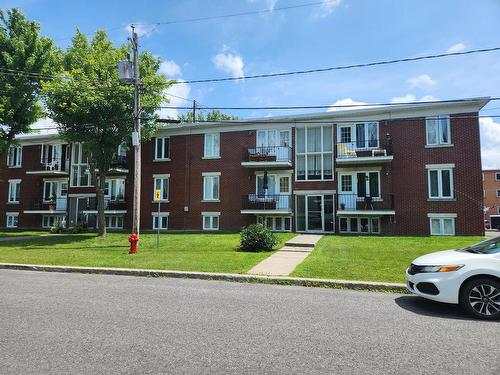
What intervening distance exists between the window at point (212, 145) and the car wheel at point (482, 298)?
2153 centimetres

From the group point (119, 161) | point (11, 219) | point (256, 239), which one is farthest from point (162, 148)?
point (11, 219)

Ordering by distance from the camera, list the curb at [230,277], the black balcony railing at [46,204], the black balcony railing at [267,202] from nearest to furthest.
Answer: the curb at [230,277], the black balcony railing at [267,202], the black balcony railing at [46,204]

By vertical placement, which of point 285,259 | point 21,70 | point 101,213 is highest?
point 21,70

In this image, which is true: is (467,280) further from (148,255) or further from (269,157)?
(269,157)

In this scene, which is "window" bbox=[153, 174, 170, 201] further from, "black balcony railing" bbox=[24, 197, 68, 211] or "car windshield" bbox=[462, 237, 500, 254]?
"car windshield" bbox=[462, 237, 500, 254]

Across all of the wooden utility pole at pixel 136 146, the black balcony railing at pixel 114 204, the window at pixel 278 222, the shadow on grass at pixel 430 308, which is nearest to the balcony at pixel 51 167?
the black balcony railing at pixel 114 204

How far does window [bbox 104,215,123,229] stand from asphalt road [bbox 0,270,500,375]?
837 inches

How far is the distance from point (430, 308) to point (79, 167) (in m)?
30.1

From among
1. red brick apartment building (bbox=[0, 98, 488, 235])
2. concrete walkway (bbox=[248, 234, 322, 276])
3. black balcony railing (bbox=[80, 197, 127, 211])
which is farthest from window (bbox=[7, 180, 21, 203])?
concrete walkway (bbox=[248, 234, 322, 276])

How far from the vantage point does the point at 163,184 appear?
28.2 meters

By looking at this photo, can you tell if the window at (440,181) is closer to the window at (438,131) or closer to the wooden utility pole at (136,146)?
the window at (438,131)

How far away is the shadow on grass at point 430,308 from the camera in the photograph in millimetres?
6671

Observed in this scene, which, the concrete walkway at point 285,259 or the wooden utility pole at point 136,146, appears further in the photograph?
the wooden utility pole at point 136,146

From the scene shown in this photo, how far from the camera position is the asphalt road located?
4.38m
